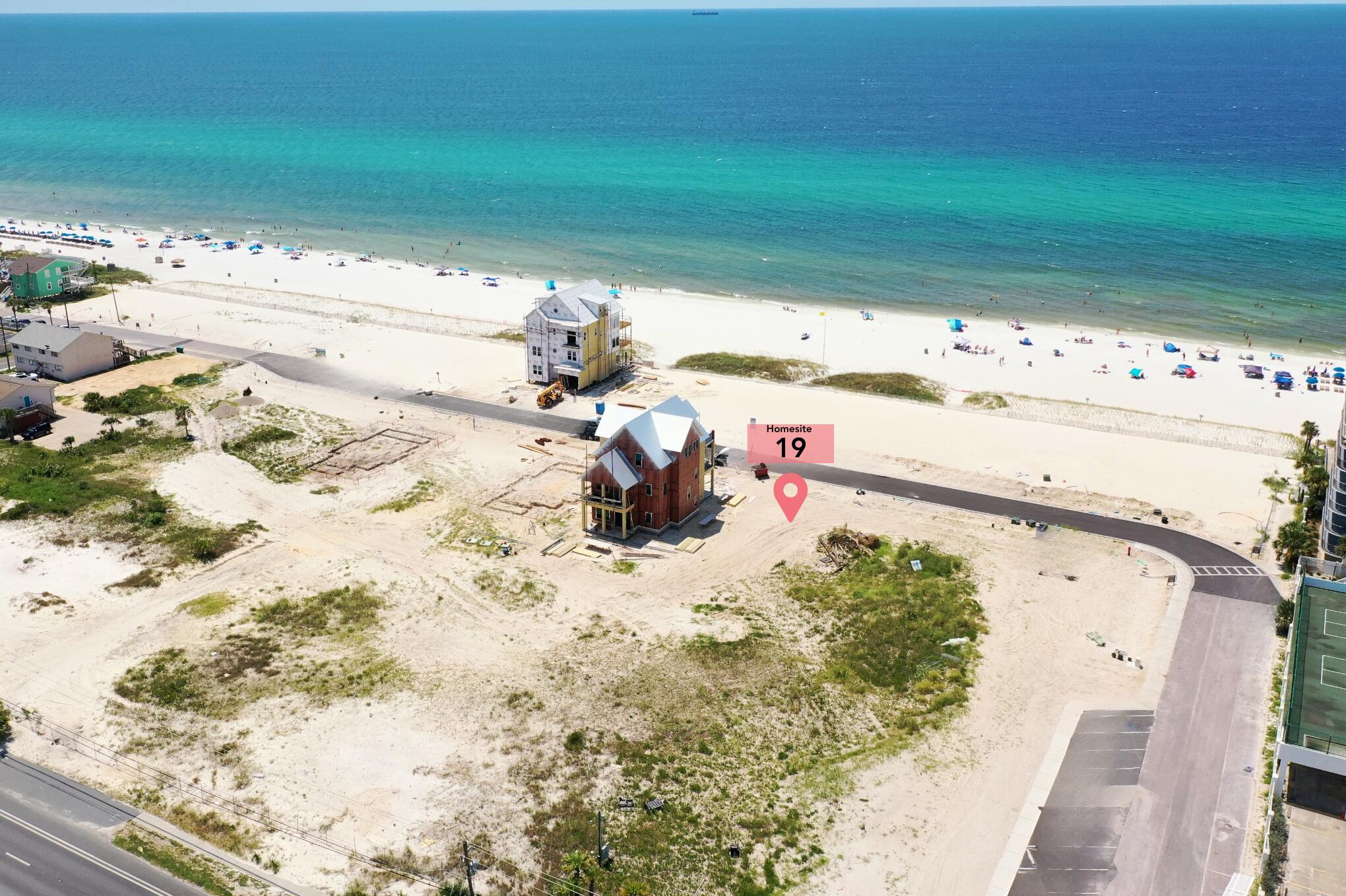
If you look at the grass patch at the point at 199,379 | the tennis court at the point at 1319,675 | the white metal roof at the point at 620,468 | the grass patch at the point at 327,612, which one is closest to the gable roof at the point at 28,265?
the grass patch at the point at 199,379

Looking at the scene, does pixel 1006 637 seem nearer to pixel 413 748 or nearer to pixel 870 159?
pixel 413 748

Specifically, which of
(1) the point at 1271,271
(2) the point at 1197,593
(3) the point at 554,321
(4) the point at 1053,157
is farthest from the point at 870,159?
→ (2) the point at 1197,593

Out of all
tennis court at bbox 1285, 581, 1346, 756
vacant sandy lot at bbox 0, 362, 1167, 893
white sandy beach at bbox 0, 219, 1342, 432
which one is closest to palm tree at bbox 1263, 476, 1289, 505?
white sandy beach at bbox 0, 219, 1342, 432

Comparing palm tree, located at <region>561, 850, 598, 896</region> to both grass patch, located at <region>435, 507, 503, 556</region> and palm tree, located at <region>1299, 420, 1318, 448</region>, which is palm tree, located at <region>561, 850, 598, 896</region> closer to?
grass patch, located at <region>435, 507, 503, 556</region>

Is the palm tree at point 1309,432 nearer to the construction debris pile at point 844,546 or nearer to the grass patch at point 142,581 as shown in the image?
the construction debris pile at point 844,546

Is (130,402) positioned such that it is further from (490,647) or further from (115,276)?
(115,276)

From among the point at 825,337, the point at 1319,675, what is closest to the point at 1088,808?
the point at 1319,675
